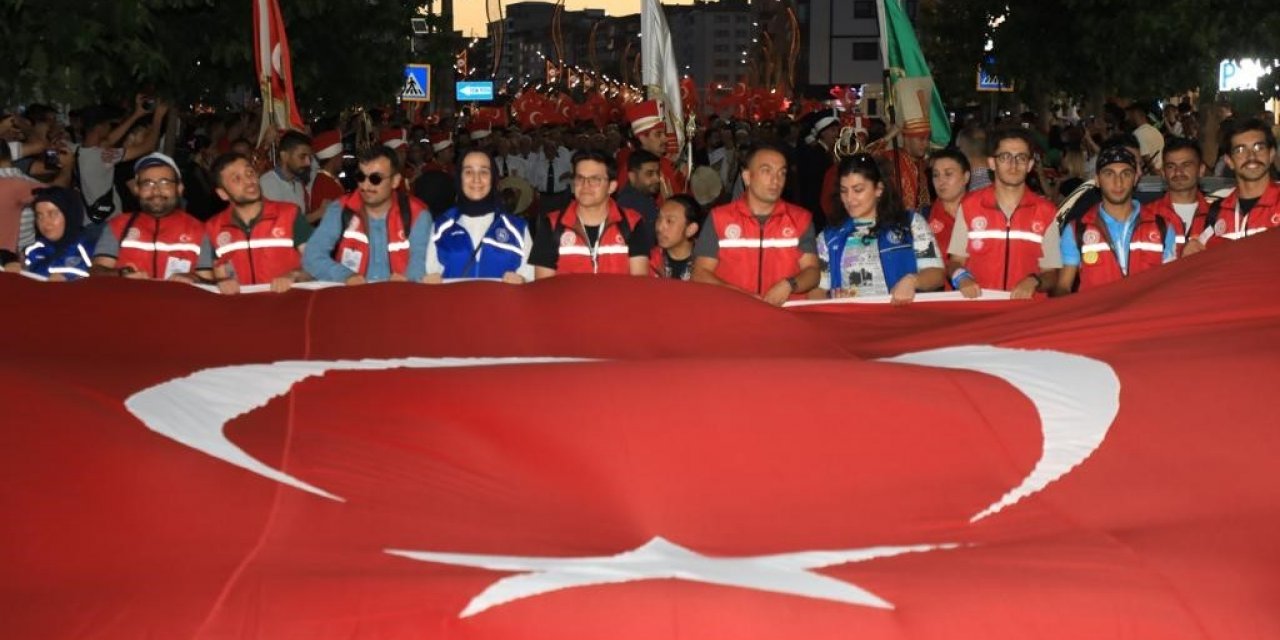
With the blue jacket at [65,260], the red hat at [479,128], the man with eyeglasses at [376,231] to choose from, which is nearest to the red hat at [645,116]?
the man with eyeglasses at [376,231]

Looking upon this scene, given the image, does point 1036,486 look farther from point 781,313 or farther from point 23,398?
point 23,398

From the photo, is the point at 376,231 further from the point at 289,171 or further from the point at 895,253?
the point at 289,171

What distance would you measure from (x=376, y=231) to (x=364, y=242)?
3.6 inches

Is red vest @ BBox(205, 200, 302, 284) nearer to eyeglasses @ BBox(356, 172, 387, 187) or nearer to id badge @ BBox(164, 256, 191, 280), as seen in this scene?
id badge @ BBox(164, 256, 191, 280)

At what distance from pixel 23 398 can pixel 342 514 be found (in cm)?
128

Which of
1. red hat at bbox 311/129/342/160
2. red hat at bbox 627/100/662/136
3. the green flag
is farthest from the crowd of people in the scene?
red hat at bbox 311/129/342/160

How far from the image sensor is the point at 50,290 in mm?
7938

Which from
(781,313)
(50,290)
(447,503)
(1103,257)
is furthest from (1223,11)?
(447,503)

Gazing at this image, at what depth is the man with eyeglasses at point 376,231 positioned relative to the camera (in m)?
9.60

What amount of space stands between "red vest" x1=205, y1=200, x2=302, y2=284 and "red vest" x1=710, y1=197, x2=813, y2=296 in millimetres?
2372

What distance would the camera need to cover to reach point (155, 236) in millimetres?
9531

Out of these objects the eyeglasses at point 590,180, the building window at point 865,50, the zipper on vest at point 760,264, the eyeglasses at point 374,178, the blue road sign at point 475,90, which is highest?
the building window at point 865,50

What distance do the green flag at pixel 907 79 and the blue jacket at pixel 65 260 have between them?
5.77m

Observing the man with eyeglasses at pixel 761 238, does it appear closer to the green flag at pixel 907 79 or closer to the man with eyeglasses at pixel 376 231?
the man with eyeglasses at pixel 376 231
